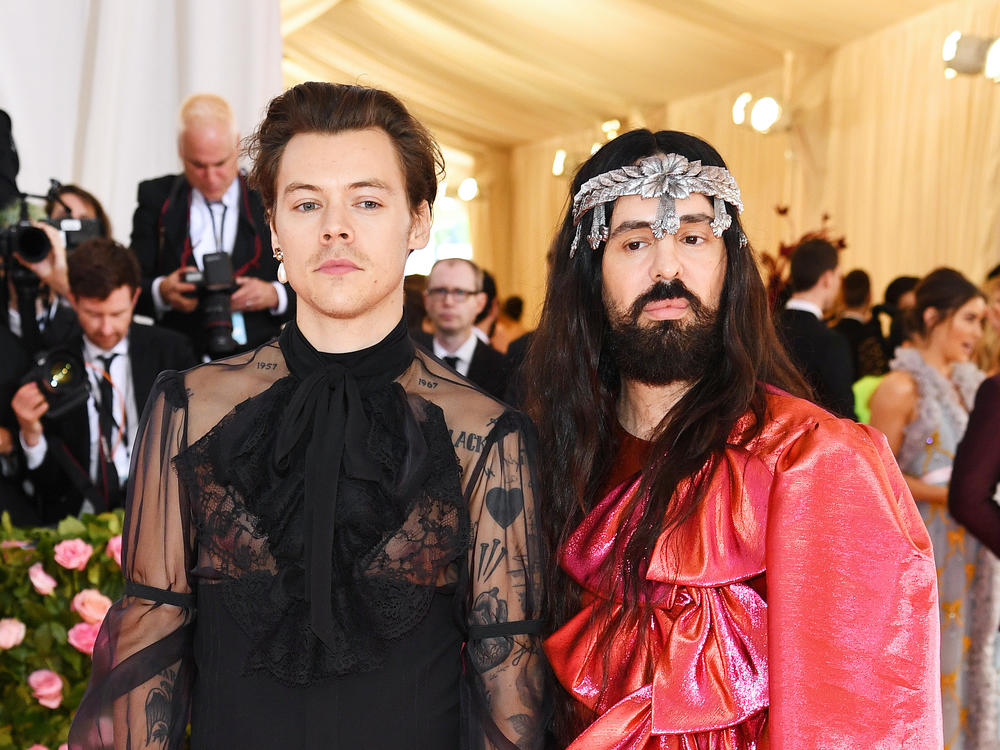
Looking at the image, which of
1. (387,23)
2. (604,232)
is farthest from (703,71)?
(604,232)

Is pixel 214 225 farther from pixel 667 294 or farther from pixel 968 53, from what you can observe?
pixel 968 53

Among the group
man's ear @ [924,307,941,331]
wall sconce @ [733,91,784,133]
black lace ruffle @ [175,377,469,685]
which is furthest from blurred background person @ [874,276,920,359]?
black lace ruffle @ [175,377,469,685]

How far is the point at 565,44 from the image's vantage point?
962 cm

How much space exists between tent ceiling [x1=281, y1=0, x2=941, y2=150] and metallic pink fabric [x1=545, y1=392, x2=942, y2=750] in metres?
5.78

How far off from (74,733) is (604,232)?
4.07 ft

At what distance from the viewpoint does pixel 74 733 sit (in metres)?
1.69

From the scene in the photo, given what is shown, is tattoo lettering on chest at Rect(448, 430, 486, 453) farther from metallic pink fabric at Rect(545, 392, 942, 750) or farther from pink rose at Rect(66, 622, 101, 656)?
pink rose at Rect(66, 622, 101, 656)

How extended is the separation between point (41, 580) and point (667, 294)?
172cm

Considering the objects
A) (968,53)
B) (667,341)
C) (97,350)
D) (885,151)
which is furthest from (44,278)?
(885,151)

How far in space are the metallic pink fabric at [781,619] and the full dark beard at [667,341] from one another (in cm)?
21

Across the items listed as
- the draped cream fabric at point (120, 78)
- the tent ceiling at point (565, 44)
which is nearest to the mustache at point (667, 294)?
the draped cream fabric at point (120, 78)

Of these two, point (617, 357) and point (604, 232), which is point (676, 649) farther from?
point (604, 232)

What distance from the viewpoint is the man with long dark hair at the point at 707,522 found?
A: 5.50ft

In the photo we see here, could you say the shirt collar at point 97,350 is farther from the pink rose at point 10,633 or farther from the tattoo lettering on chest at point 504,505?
the tattoo lettering on chest at point 504,505
